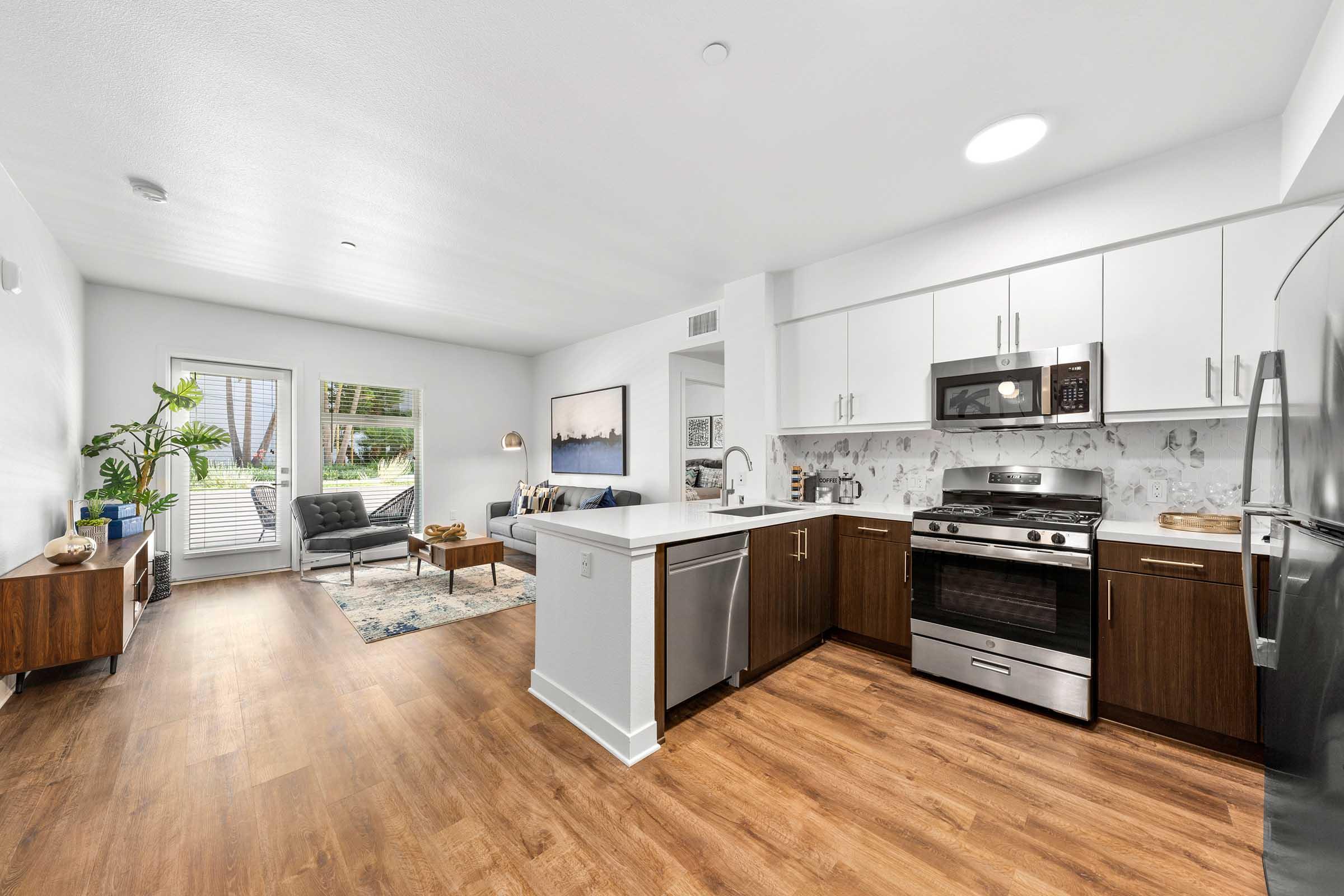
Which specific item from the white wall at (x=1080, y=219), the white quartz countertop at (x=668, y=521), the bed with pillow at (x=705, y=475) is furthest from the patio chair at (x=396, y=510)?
the white wall at (x=1080, y=219)

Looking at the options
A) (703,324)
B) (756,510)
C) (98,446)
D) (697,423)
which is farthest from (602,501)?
(98,446)

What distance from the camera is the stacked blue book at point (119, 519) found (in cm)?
344

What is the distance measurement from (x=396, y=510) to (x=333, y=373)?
164 centimetres

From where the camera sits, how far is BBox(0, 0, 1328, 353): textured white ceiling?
5.31ft

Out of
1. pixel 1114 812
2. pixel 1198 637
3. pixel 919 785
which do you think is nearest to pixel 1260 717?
pixel 1198 637

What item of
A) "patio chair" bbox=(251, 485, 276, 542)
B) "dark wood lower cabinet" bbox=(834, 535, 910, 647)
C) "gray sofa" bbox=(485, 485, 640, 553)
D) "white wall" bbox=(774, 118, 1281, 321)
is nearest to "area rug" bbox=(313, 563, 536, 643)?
"gray sofa" bbox=(485, 485, 640, 553)

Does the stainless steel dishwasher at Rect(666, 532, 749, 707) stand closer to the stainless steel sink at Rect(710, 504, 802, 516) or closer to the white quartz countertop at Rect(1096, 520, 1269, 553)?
the stainless steel sink at Rect(710, 504, 802, 516)

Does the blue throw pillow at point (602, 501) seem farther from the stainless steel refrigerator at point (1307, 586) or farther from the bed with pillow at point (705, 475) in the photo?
the stainless steel refrigerator at point (1307, 586)

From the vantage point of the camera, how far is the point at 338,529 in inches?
199

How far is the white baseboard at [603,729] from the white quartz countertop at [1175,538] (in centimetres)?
218

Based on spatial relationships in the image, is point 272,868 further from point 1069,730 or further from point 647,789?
point 1069,730

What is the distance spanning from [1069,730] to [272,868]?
3027mm

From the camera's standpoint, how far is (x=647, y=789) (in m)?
1.83

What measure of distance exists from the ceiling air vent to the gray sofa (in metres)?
1.75
